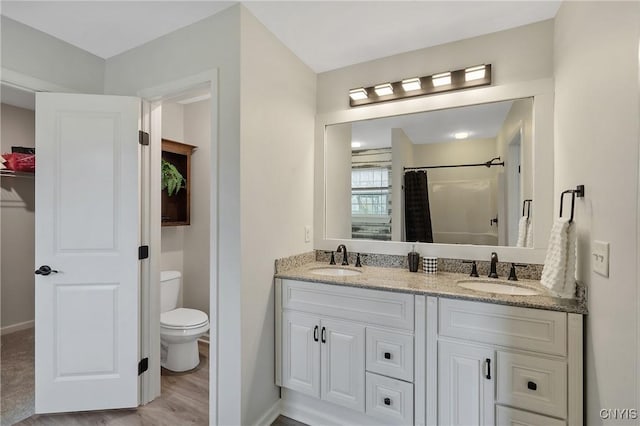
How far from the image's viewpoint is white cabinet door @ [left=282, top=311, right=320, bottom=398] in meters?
1.82

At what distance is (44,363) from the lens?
1864 millimetres

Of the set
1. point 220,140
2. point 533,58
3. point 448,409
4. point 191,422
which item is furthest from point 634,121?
point 191,422

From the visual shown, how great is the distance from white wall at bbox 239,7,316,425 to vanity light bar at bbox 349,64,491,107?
468 millimetres

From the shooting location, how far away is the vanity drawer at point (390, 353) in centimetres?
158

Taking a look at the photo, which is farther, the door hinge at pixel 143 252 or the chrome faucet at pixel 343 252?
the chrome faucet at pixel 343 252

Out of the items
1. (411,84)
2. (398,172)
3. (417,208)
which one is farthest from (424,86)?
(417,208)

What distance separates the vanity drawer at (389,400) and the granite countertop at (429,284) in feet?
1.70

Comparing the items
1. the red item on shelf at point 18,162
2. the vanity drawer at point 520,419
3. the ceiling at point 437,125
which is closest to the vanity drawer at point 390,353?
the vanity drawer at point 520,419

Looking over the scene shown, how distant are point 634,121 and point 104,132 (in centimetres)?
259

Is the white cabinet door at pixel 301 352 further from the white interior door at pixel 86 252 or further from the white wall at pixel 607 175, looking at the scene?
the white wall at pixel 607 175

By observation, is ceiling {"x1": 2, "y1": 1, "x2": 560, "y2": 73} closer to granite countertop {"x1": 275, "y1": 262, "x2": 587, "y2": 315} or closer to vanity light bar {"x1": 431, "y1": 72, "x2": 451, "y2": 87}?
vanity light bar {"x1": 431, "y1": 72, "x2": 451, "y2": 87}

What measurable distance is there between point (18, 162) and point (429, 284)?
3.83 m

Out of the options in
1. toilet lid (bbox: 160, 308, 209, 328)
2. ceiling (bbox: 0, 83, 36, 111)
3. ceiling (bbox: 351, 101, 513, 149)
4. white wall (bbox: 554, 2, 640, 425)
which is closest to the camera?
white wall (bbox: 554, 2, 640, 425)

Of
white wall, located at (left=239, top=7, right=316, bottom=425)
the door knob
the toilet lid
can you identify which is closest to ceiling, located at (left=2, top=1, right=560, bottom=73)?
white wall, located at (left=239, top=7, right=316, bottom=425)
